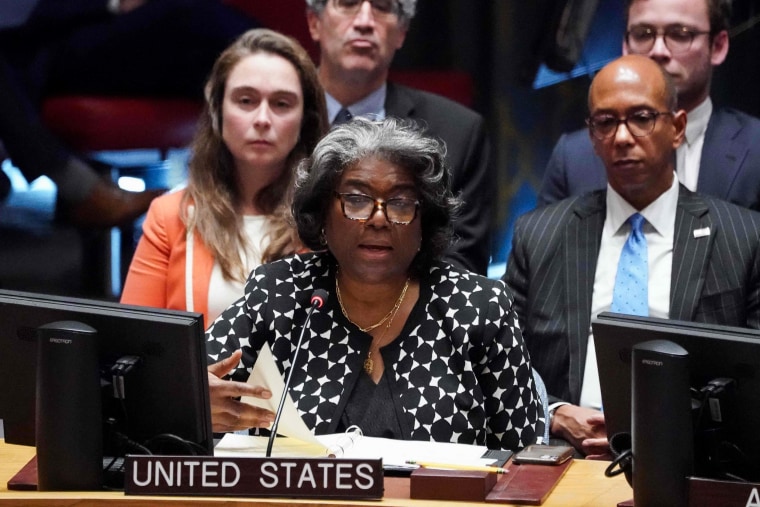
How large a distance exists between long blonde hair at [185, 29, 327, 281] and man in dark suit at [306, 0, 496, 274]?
13.4 inches

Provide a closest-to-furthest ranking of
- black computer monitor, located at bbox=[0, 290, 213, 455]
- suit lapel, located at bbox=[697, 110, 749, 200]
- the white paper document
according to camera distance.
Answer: black computer monitor, located at bbox=[0, 290, 213, 455], the white paper document, suit lapel, located at bbox=[697, 110, 749, 200]

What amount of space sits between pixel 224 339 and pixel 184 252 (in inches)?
31.3

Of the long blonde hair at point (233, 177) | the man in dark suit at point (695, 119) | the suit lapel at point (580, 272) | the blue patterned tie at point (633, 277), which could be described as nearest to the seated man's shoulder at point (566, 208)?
the suit lapel at point (580, 272)

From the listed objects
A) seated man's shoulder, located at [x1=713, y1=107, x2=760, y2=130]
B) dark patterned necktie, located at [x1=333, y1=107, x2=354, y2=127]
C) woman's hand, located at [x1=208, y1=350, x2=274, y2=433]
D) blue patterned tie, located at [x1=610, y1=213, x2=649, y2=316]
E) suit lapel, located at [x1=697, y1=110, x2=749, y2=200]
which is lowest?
woman's hand, located at [x1=208, y1=350, x2=274, y2=433]

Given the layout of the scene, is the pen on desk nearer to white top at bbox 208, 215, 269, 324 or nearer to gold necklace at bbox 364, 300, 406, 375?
gold necklace at bbox 364, 300, 406, 375

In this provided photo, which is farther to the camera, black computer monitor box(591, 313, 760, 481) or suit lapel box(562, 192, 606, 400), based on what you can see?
suit lapel box(562, 192, 606, 400)

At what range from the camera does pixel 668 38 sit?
3928 millimetres

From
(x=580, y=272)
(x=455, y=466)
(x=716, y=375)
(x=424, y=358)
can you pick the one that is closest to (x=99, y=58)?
(x=580, y=272)

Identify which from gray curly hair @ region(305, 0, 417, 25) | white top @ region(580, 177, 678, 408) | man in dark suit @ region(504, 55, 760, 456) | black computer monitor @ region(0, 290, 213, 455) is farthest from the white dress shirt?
black computer monitor @ region(0, 290, 213, 455)

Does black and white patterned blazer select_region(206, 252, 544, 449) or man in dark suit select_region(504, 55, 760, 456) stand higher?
man in dark suit select_region(504, 55, 760, 456)

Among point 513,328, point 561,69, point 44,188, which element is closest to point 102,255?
point 44,188

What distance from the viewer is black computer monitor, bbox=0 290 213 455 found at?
7.29 ft

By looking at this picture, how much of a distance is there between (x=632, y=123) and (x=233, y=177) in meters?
1.20

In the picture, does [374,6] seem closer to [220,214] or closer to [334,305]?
[220,214]
